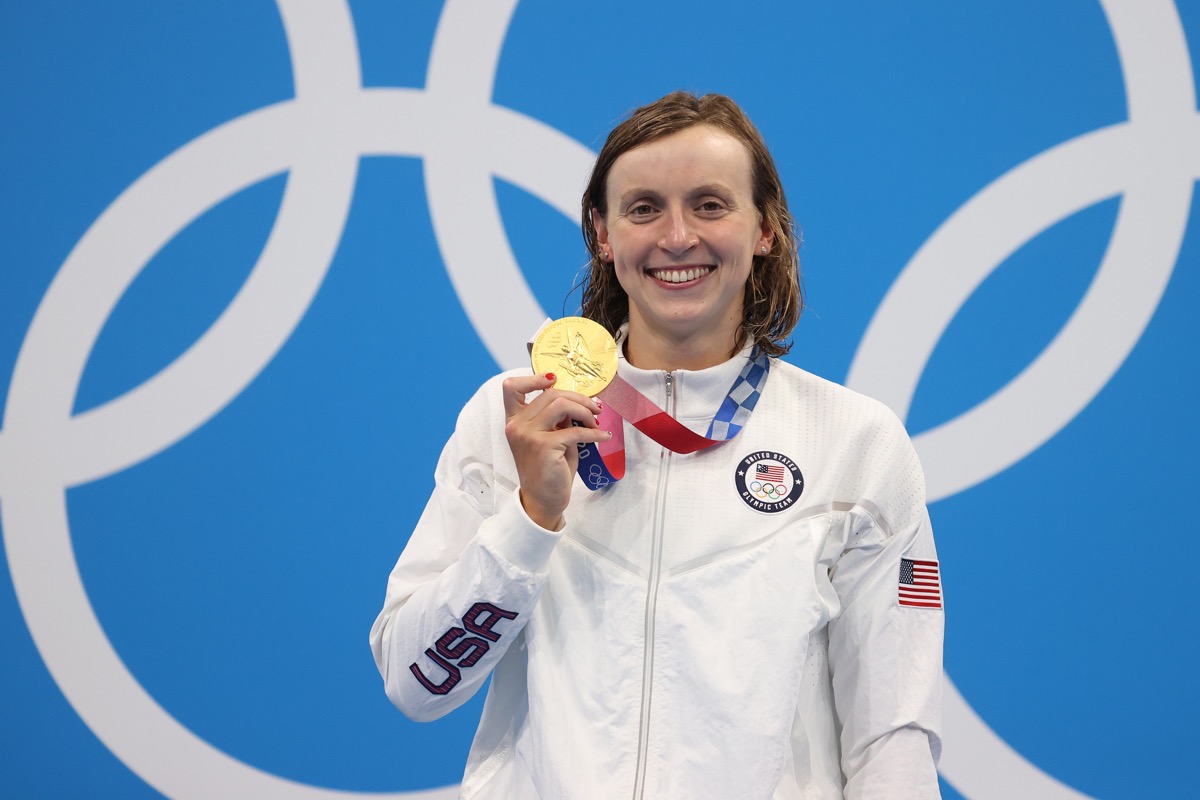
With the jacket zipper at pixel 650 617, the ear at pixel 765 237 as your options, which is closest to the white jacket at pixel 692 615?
the jacket zipper at pixel 650 617

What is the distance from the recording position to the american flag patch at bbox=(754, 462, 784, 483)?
5.16ft

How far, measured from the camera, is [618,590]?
150 cm

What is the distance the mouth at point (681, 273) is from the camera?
1585mm

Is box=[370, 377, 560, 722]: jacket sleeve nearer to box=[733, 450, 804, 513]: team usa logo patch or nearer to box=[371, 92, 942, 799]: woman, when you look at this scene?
box=[371, 92, 942, 799]: woman

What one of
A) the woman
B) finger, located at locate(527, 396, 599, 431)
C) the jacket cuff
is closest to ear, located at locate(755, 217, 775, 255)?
the woman

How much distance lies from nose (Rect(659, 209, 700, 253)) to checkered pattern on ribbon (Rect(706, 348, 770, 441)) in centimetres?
23

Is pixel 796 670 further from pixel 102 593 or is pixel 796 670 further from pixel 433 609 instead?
pixel 102 593

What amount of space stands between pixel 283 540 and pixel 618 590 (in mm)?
1723

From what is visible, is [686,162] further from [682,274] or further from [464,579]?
[464,579]

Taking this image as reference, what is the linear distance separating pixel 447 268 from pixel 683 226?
4.93 feet

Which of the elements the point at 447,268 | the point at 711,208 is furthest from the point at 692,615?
the point at 447,268

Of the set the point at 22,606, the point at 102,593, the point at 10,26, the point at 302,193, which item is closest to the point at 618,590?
the point at 302,193

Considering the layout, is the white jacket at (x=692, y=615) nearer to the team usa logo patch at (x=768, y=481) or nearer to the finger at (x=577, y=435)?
the team usa logo patch at (x=768, y=481)

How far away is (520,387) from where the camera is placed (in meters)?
1.44
